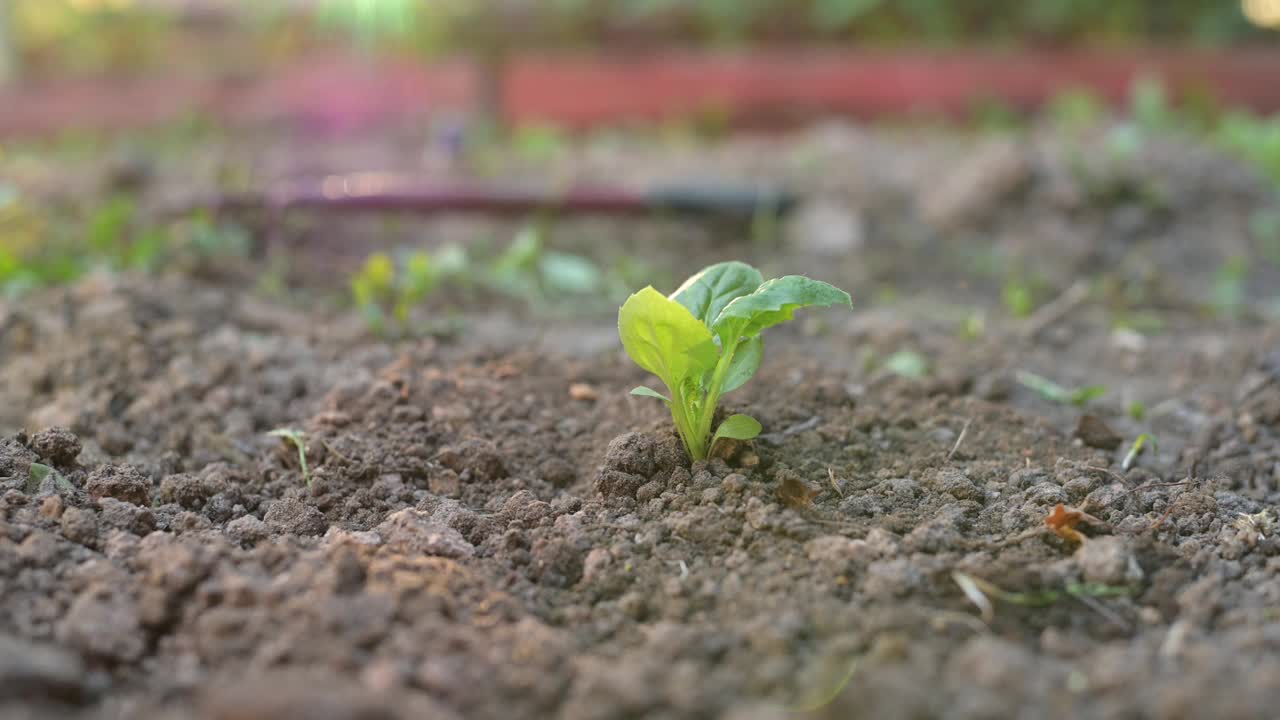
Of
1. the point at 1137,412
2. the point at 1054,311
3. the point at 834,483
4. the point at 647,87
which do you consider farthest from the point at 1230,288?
the point at 647,87

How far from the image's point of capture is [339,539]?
1474 mm

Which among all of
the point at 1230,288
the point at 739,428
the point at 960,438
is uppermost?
the point at 739,428

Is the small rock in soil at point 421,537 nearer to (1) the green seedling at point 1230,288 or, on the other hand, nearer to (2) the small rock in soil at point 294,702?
Answer: (2) the small rock in soil at point 294,702

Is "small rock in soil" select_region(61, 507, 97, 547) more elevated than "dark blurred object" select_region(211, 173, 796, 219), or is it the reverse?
"dark blurred object" select_region(211, 173, 796, 219)

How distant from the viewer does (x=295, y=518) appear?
5.29 feet

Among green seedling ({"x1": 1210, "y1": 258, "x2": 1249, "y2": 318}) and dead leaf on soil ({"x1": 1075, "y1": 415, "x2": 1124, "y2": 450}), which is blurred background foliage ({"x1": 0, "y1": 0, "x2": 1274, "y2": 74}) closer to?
green seedling ({"x1": 1210, "y1": 258, "x2": 1249, "y2": 318})

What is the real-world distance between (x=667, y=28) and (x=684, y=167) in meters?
2.06

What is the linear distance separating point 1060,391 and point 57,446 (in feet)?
5.97

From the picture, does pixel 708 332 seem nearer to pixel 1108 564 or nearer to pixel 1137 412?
pixel 1108 564

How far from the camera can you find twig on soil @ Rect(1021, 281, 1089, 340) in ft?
8.83

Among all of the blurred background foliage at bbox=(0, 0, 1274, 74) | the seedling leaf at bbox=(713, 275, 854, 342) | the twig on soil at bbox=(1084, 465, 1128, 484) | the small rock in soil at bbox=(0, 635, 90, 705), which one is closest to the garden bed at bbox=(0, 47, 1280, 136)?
the blurred background foliage at bbox=(0, 0, 1274, 74)

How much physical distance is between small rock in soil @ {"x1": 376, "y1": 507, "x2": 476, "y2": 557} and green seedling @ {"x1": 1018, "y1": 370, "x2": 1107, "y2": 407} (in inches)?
49.2

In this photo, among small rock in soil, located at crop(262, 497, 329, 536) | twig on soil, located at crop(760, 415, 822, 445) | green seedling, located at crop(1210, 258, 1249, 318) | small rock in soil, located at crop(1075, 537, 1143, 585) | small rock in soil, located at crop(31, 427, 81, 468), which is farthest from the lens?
green seedling, located at crop(1210, 258, 1249, 318)

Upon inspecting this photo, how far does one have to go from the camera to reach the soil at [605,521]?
A: 1.17 m
